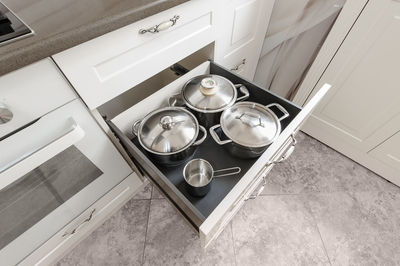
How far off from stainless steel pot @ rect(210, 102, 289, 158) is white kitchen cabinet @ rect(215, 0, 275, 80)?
34 cm

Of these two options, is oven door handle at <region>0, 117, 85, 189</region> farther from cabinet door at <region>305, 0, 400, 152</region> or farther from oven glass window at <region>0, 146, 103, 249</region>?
cabinet door at <region>305, 0, 400, 152</region>

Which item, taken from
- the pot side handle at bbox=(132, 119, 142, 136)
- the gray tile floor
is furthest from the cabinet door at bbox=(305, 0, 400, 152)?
the pot side handle at bbox=(132, 119, 142, 136)

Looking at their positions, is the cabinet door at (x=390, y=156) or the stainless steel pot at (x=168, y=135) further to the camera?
the cabinet door at (x=390, y=156)

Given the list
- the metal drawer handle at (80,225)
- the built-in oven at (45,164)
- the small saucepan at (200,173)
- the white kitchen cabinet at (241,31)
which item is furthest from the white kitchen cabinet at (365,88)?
the metal drawer handle at (80,225)

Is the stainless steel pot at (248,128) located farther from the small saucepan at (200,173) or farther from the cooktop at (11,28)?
the cooktop at (11,28)

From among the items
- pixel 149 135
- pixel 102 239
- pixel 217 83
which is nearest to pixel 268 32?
pixel 217 83

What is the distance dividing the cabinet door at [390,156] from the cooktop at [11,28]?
150 centimetres

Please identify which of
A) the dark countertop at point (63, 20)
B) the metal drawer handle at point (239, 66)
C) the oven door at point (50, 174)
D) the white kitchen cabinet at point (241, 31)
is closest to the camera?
the dark countertop at point (63, 20)

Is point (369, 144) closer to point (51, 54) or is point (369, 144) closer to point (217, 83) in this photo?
point (217, 83)

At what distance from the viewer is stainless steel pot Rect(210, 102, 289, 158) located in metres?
0.69

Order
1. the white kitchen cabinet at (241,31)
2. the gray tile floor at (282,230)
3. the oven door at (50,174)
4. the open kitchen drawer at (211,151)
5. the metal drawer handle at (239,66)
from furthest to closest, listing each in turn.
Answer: the metal drawer handle at (239,66)
the gray tile floor at (282,230)
the white kitchen cabinet at (241,31)
the open kitchen drawer at (211,151)
the oven door at (50,174)

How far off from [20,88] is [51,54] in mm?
107

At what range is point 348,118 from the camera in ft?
3.76

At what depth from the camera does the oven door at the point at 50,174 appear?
1.69 ft
